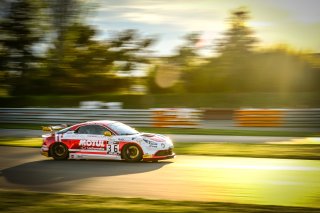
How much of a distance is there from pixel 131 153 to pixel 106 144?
0.78 meters

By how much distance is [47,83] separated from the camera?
40.9 meters

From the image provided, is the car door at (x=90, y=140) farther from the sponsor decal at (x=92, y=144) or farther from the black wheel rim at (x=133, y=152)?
the black wheel rim at (x=133, y=152)

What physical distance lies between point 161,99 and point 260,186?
28.5 meters

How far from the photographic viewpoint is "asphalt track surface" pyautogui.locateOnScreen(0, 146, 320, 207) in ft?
30.8

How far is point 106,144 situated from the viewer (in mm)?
14266

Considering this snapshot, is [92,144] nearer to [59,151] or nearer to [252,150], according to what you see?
[59,151]

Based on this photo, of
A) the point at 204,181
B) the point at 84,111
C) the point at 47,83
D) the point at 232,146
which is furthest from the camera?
the point at 47,83

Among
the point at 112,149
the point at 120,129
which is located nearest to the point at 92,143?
the point at 112,149

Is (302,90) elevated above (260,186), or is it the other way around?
(302,90)

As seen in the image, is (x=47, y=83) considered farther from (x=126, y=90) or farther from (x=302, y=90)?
(x=302, y=90)

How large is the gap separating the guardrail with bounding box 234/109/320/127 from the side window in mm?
11212

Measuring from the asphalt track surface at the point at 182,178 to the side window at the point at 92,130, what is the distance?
2.75 ft

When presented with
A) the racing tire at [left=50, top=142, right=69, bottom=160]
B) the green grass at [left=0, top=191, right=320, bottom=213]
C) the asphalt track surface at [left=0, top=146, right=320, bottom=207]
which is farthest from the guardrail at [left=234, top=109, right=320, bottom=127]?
the green grass at [left=0, top=191, right=320, bottom=213]

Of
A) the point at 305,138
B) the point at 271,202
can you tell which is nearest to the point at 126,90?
the point at 305,138
